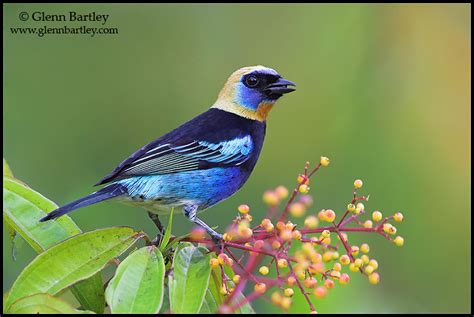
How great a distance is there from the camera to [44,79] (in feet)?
20.2

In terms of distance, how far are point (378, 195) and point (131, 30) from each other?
290cm

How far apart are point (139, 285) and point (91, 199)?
1010mm

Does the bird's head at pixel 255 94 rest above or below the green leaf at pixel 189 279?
above

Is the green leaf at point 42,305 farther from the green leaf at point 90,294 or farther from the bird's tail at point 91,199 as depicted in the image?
the bird's tail at point 91,199

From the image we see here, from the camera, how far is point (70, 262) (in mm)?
2539

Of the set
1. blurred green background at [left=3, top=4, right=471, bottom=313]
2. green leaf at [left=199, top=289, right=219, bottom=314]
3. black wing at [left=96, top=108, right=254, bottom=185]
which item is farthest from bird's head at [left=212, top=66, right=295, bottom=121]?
green leaf at [left=199, top=289, right=219, bottom=314]

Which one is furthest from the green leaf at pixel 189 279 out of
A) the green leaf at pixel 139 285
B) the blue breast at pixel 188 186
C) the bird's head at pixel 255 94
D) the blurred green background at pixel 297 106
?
the blurred green background at pixel 297 106

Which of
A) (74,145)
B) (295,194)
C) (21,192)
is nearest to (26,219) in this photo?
(21,192)

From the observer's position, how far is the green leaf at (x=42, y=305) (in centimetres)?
219

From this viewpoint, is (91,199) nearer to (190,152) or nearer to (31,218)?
(31,218)

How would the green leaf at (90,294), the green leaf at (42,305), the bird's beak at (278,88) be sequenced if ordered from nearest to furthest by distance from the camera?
the green leaf at (42,305)
the green leaf at (90,294)
the bird's beak at (278,88)

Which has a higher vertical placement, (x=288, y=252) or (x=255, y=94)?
(x=255, y=94)

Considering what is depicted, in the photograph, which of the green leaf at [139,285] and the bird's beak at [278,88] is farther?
the bird's beak at [278,88]

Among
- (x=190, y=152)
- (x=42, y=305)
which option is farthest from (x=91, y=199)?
(x=42, y=305)
